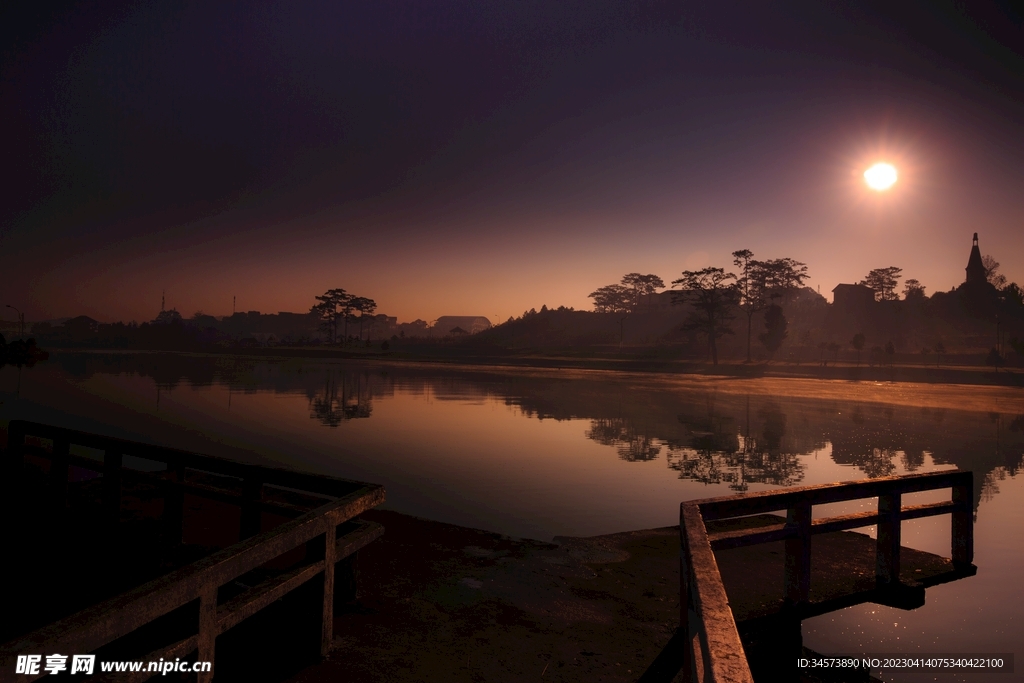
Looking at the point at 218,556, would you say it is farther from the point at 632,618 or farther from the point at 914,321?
the point at 914,321

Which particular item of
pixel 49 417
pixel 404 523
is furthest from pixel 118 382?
pixel 404 523

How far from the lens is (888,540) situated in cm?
690

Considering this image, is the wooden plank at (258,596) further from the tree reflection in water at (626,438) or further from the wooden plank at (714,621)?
the tree reflection in water at (626,438)

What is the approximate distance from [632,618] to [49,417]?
88.0ft

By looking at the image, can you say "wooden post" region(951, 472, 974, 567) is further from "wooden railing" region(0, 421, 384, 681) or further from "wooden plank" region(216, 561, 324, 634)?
"wooden plank" region(216, 561, 324, 634)

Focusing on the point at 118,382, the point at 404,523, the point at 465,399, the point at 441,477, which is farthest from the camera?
the point at 118,382

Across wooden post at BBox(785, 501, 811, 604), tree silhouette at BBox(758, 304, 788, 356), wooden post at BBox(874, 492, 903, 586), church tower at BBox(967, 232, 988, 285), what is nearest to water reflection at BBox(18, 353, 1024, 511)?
wooden post at BBox(874, 492, 903, 586)

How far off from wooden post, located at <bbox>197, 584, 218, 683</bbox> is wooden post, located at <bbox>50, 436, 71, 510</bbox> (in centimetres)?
548

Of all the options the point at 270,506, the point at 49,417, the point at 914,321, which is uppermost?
the point at 914,321

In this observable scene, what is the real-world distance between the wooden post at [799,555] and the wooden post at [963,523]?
3402 mm

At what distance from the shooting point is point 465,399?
33.3 m

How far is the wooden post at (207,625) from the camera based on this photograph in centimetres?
307

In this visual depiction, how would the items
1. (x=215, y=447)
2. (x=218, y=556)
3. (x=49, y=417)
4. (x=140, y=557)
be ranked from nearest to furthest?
(x=218, y=556) → (x=140, y=557) → (x=215, y=447) → (x=49, y=417)

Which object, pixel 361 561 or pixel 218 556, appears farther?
pixel 361 561
